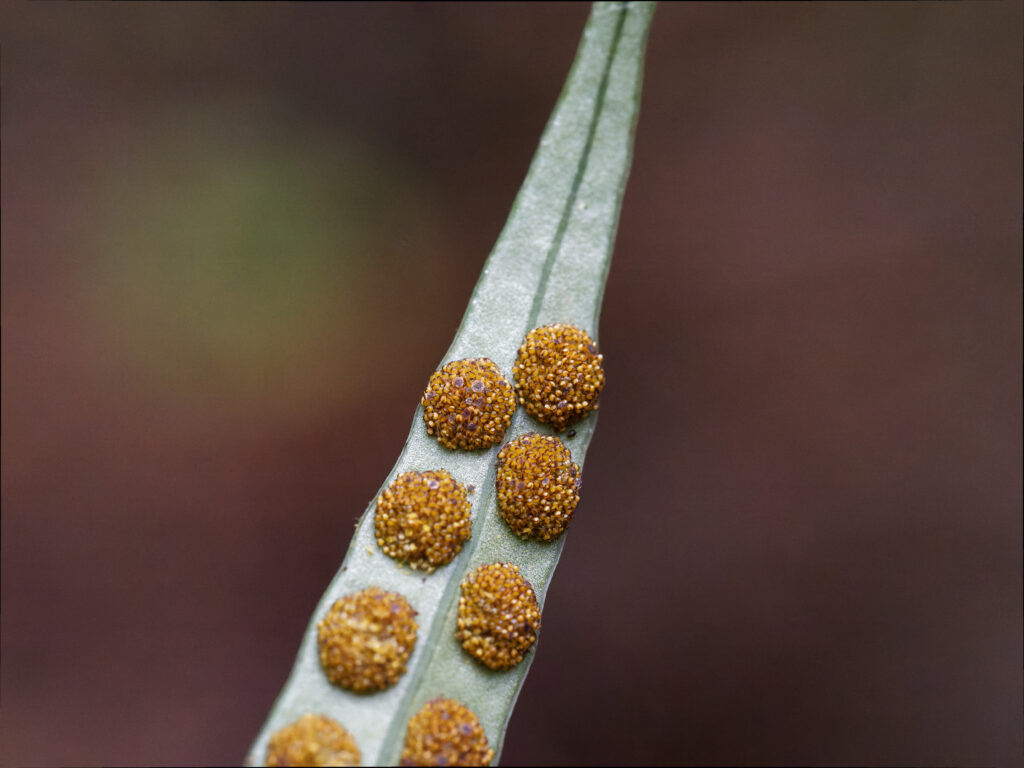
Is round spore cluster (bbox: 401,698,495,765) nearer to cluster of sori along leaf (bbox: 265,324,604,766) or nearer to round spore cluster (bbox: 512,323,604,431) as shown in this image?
cluster of sori along leaf (bbox: 265,324,604,766)

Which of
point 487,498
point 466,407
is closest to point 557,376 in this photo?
point 466,407

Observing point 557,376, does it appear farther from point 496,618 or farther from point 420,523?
point 496,618

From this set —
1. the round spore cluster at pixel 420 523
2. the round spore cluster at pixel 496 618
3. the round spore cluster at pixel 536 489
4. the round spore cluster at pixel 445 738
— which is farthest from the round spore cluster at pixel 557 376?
the round spore cluster at pixel 445 738

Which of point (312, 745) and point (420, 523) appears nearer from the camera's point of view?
point (312, 745)

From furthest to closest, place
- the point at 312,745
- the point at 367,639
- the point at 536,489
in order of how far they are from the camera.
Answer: the point at 536,489 → the point at 367,639 → the point at 312,745

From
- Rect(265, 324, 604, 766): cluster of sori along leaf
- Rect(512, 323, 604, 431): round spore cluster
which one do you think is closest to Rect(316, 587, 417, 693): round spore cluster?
Rect(265, 324, 604, 766): cluster of sori along leaf
